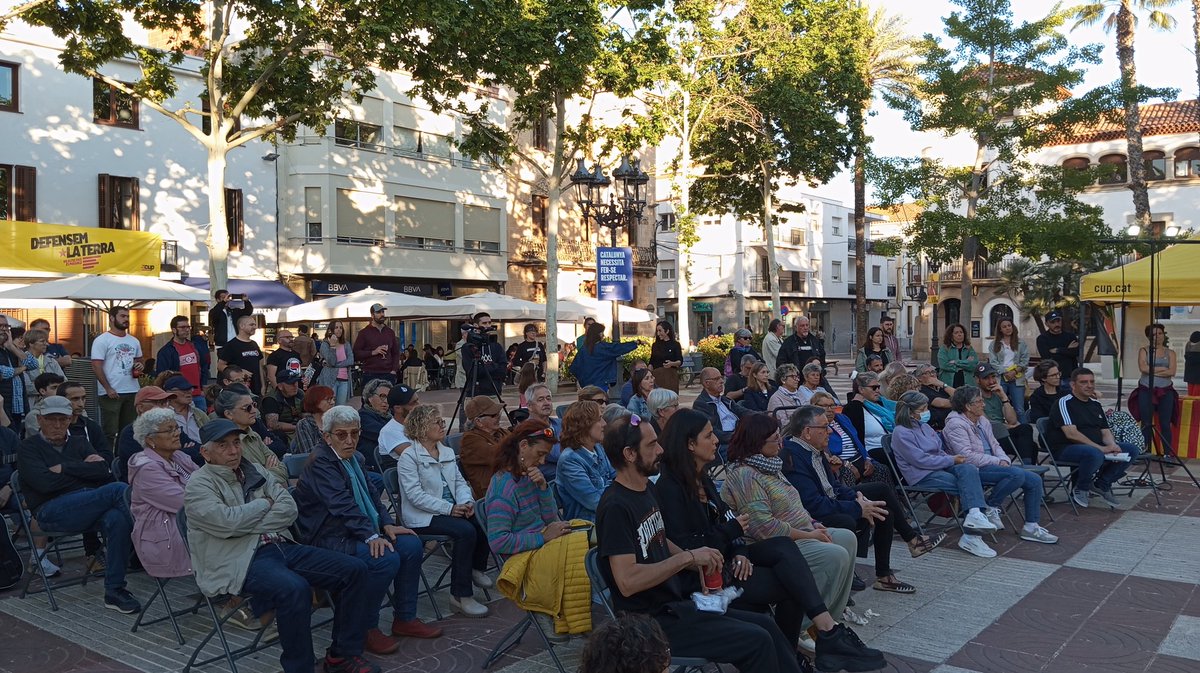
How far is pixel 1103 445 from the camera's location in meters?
9.59

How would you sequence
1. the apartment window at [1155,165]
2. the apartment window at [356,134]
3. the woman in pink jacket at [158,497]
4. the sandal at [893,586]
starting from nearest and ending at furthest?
the woman in pink jacket at [158,497]
the sandal at [893,586]
the apartment window at [356,134]
the apartment window at [1155,165]

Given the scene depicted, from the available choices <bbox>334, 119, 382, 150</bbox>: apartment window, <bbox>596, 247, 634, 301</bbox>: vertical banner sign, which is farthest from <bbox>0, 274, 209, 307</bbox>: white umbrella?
<bbox>334, 119, 382, 150</bbox>: apartment window

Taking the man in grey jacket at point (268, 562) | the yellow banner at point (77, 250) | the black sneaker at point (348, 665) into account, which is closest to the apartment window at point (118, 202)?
the yellow banner at point (77, 250)

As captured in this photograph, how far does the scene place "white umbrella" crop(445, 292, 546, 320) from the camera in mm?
23553

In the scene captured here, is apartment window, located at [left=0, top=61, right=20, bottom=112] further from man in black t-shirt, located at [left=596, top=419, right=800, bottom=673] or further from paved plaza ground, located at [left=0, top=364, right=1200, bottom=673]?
man in black t-shirt, located at [left=596, top=419, right=800, bottom=673]

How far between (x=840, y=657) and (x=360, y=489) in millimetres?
2805

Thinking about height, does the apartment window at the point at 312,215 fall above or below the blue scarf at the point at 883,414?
above

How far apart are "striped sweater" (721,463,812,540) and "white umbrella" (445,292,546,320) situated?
18317 millimetres

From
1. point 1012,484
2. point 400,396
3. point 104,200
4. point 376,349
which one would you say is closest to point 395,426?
point 400,396

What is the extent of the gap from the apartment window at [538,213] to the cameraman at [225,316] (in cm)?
2653

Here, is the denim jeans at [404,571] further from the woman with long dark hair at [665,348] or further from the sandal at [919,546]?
the woman with long dark hair at [665,348]

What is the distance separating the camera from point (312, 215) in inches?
1203

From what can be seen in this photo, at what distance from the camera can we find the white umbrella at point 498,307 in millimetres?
23553

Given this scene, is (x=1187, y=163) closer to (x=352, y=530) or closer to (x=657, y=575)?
(x=352, y=530)
